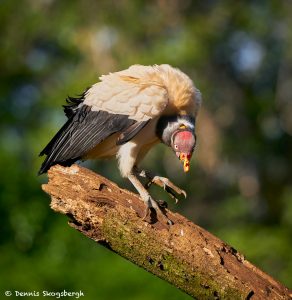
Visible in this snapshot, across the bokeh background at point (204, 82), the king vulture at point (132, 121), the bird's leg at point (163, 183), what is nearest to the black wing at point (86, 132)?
the king vulture at point (132, 121)

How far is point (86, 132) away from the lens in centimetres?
550

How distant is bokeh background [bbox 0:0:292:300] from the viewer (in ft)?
53.8

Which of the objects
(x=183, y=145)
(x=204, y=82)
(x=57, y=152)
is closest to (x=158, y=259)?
(x=183, y=145)

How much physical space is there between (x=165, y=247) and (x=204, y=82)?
45.7ft

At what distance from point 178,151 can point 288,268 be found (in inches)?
385

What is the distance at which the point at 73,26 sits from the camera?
18109 mm

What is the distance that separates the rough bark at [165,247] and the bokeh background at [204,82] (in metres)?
9.12

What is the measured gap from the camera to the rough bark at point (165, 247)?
4457 millimetres

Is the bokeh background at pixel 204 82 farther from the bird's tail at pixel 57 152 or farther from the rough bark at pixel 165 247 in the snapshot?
the rough bark at pixel 165 247

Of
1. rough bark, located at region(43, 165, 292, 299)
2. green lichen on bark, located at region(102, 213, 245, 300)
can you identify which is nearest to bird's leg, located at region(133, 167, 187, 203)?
rough bark, located at region(43, 165, 292, 299)

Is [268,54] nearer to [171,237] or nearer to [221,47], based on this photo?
[221,47]

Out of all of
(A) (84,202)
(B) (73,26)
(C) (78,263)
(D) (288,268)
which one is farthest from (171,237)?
(B) (73,26)

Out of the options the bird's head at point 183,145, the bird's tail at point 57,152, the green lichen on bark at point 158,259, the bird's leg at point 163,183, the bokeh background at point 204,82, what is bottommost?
the green lichen on bark at point 158,259

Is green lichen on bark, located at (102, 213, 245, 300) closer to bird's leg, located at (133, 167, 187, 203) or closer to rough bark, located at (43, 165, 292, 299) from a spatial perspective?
rough bark, located at (43, 165, 292, 299)
